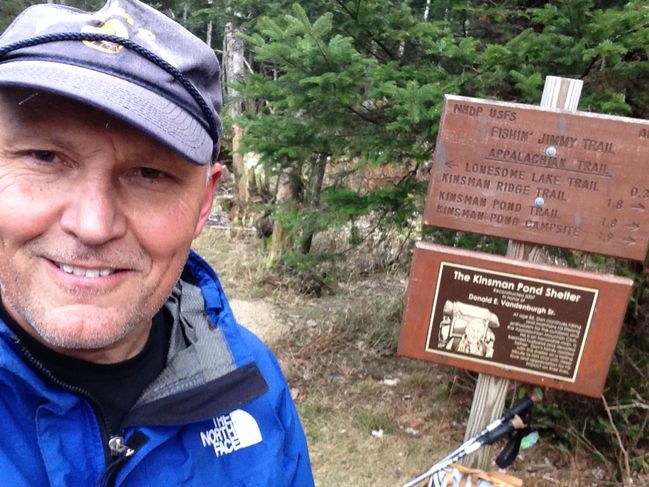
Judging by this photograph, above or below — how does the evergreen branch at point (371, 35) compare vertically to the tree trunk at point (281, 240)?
above

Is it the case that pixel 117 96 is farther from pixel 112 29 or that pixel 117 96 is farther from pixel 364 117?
pixel 364 117

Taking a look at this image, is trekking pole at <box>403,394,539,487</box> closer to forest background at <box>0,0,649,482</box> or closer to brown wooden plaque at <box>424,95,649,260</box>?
brown wooden plaque at <box>424,95,649,260</box>

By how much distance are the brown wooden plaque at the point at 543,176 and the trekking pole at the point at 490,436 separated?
787 mm

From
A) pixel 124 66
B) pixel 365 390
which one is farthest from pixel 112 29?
pixel 365 390

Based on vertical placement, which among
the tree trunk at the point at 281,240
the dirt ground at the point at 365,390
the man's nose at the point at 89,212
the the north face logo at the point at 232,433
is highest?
the man's nose at the point at 89,212

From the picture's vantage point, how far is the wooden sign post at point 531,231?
7.61ft

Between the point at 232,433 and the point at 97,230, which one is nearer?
the point at 97,230

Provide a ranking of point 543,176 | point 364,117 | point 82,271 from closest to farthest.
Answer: point 82,271
point 543,176
point 364,117

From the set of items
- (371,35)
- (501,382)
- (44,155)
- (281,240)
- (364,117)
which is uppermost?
(371,35)

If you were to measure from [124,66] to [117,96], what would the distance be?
9cm

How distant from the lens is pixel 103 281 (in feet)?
3.81

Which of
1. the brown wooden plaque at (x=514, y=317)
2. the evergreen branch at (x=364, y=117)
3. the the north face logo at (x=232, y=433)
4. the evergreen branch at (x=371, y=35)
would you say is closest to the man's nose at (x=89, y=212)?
the the north face logo at (x=232, y=433)

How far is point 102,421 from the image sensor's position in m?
1.19

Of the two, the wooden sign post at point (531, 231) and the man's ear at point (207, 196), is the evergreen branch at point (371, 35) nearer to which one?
the wooden sign post at point (531, 231)
